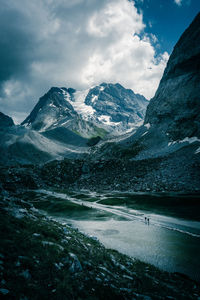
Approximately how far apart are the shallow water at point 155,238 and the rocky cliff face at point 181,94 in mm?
99952

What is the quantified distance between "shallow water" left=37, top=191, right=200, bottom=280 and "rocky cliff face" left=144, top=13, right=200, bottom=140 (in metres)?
100.0

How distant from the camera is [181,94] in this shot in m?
148

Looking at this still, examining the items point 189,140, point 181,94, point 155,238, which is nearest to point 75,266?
point 155,238

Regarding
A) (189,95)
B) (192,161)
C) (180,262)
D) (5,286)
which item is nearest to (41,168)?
(192,161)

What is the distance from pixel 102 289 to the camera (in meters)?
9.82

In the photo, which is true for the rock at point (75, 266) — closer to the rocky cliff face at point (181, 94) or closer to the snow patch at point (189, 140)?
the snow patch at point (189, 140)

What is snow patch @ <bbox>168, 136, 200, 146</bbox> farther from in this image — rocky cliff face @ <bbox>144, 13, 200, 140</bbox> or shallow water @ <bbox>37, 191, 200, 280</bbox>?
shallow water @ <bbox>37, 191, 200, 280</bbox>

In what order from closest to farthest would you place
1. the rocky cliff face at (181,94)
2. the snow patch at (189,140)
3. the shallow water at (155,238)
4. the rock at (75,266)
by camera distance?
the rock at (75,266)
the shallow water at (155,238)
the snow patch at (189,140)
the rocky cliff face at (181,94)

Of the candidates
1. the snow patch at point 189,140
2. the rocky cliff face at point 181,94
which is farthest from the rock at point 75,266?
the rocky cliff face at point 181,94

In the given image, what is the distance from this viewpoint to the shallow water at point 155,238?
21.3m

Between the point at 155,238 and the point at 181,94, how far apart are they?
150441 millimetres

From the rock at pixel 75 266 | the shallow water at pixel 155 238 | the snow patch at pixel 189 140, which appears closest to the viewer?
the rock at pixel 75 266

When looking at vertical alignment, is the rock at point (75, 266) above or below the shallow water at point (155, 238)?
above

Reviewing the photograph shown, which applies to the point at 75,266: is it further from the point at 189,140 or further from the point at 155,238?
the point at 189,140
